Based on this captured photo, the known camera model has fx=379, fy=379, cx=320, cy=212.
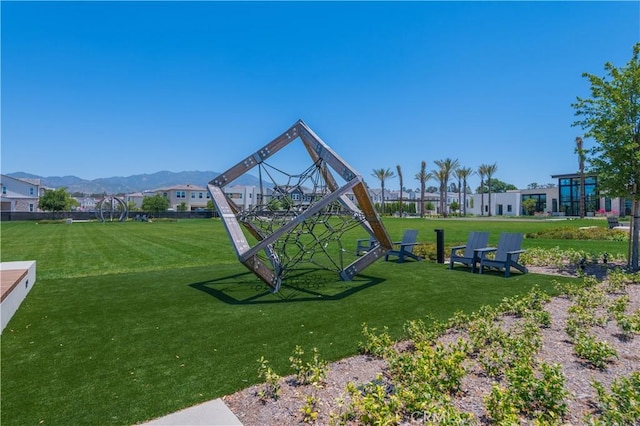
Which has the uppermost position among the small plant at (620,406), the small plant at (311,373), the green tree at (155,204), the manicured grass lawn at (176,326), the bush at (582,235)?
the green tree at (155,204)

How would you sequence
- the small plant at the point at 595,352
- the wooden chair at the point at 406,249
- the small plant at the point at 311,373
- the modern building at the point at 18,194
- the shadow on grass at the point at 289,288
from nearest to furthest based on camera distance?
the small plant at the point at 311,373 < the small plant at the point at 595,352 < the shadow on grass at the point at 289,288 < the wooden chair at the point at 406,249 < the modern building at the point at 18,194

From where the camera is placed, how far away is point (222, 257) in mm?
13805

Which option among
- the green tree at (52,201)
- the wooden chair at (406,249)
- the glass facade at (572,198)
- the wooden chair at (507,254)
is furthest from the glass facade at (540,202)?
the green tree at (52,201)

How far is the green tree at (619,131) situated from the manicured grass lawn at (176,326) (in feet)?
12.1

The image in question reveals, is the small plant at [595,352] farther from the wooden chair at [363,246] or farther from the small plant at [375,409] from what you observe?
the wooden chair at [363,246]

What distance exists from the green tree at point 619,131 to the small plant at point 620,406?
8868 mm

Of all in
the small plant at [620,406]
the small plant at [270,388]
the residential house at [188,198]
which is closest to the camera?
the small plant at [620,406]

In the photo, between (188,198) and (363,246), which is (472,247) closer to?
(363,246)

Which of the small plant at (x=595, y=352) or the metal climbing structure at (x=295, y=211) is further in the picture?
the metal climbing structure at (x=295, y=211)

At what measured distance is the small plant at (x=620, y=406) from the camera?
9.52 ft

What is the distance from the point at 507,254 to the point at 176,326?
7.86 m

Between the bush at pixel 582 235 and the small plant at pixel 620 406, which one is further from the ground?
the bush at pixel 582 235

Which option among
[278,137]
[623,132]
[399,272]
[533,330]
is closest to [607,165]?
[623,132]

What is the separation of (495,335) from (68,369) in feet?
16.9
